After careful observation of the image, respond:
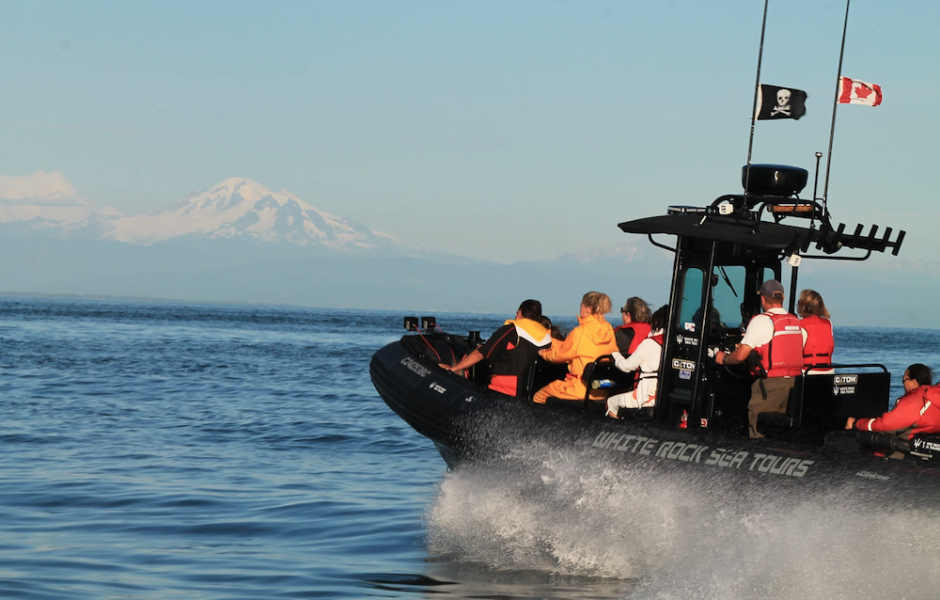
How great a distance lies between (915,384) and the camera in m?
5.34

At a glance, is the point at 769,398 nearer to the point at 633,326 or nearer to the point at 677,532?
the point at 677,532

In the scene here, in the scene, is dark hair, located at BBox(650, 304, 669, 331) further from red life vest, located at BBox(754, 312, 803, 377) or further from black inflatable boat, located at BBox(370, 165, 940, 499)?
red life vest, located at BBox(754, 312, 803, 377)

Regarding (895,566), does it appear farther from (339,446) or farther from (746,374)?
(339,446)

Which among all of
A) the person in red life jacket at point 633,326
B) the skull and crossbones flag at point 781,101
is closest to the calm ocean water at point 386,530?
the person in red life jacket at point 633,326

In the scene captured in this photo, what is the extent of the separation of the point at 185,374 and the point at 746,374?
17144 millimetres

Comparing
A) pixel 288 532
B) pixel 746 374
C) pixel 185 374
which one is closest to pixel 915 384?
pixel 746 374

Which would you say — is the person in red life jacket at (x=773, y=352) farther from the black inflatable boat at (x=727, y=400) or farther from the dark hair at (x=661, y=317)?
the dark hair at (x=661, y=317)

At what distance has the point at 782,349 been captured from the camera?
6.06 meters

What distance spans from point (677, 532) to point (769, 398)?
977 mm

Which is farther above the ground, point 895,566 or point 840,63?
point 840,63

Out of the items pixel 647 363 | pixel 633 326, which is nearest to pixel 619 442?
pixel 647 363

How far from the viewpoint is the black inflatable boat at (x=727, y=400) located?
5.36 m

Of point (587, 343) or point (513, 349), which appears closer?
point (587, 343)

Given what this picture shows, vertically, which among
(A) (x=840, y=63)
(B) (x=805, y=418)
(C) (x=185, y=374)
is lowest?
(C) (x=185, y=374)
